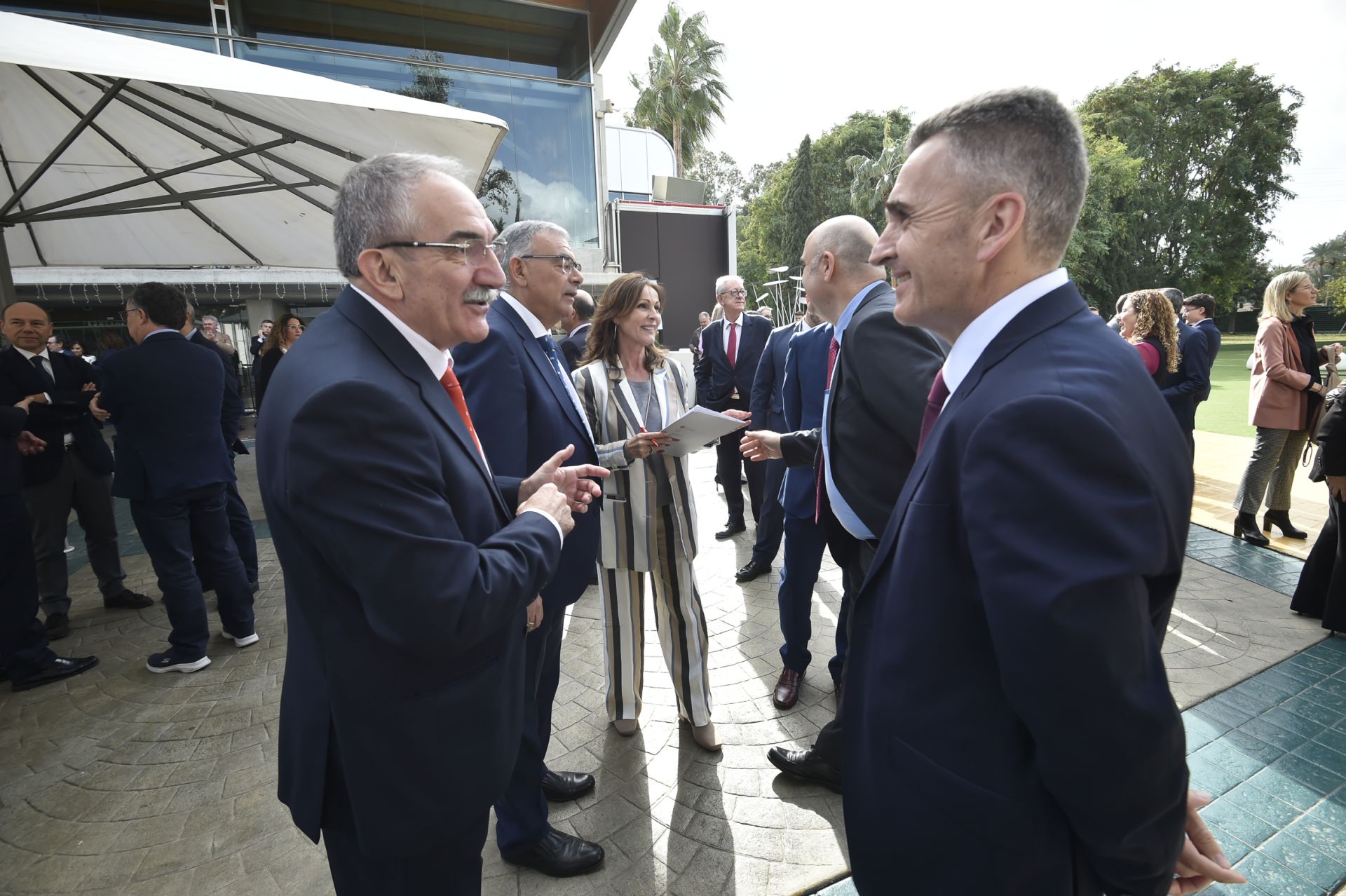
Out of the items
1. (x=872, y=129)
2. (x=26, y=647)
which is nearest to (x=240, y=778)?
(x=26, y=647)

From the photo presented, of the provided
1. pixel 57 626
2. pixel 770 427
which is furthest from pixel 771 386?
pixel 57 626

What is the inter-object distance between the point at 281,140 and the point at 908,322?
4.64 meters

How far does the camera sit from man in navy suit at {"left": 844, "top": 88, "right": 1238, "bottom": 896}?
860 mm

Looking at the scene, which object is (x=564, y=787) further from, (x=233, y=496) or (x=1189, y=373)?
(x=1189, y=373)

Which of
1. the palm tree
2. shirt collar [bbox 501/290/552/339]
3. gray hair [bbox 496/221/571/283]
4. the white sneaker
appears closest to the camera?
shirt collar [bbox 501/290/552/339]

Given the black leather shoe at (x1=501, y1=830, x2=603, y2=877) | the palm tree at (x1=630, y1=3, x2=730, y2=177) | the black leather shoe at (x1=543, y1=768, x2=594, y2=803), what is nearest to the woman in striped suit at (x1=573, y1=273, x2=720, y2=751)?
the black leather shoe at (x1=543, y1=768, x2=594, y2=803)

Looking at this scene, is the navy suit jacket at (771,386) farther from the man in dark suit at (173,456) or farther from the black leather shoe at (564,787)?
the man in dark suit at (173,456)

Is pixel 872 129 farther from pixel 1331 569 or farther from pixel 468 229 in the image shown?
pixel 468 229

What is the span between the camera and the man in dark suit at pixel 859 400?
2139 millimetres

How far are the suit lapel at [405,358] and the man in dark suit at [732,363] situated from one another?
207 inches

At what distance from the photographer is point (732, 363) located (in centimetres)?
703

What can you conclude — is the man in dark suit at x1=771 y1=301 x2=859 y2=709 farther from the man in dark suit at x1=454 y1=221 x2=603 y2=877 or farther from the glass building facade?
the glass building facade

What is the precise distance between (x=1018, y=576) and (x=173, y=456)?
4.75 metres

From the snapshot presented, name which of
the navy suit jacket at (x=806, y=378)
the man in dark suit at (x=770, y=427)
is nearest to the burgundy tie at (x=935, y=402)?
the navy suit jacket at (x=806, y=378)
